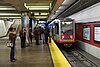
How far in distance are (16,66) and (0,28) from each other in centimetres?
3808

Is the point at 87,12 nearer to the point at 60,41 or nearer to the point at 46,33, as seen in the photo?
the point at 60,41

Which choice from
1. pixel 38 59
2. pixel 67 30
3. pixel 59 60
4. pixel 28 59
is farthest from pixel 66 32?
pixel 59 60

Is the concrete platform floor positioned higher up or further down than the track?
higher up

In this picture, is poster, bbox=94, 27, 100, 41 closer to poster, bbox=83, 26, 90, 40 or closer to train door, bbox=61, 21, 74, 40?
poster, bbox=83, 26, 90, 40

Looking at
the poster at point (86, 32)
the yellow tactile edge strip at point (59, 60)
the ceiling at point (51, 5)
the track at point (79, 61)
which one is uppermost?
the ceiling at point (51, 5)

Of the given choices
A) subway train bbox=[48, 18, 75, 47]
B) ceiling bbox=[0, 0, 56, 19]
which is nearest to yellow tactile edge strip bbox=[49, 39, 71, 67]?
ceiling bbox=[0, 0, 56, 19]

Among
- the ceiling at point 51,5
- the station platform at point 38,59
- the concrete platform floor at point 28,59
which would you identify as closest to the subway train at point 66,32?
the ceiling at point 51,5

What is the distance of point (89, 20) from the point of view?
1836 centimetres

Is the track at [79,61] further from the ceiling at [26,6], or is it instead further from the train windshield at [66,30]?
the ceiling at [26,6]

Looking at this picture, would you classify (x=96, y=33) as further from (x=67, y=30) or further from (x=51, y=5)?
(x=51, y=5)

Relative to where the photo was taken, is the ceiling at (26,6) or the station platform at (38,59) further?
Answer: the ceiling at (26,6)

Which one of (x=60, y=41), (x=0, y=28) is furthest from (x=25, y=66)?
(x=0, y=28)

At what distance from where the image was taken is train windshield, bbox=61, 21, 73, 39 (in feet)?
70.4

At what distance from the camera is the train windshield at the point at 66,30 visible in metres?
21.5
